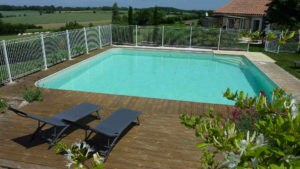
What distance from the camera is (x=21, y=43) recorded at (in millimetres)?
7980

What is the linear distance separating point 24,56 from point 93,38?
583 cm

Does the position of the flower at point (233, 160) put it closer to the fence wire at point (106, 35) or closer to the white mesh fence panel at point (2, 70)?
the white mesh fence panel at point (2, 70)

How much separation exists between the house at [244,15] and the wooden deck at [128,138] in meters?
18.7

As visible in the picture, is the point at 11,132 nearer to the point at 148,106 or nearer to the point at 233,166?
the point at 148,106

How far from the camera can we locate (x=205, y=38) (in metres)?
15.6

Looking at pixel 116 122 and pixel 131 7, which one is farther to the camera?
pixel 131 7

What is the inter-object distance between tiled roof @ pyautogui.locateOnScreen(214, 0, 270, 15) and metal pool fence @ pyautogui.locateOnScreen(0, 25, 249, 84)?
10520 millimetres

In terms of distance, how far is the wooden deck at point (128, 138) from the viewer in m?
3.62

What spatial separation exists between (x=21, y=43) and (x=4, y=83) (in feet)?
5.40

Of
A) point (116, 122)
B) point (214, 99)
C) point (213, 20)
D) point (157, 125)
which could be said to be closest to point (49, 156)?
point (116, 122)

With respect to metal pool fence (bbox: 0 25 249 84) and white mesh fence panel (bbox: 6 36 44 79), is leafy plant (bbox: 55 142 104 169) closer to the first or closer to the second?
metal pool fence (bbox: 0 25 249 84)

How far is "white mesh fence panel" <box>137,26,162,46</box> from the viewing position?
16.0 m

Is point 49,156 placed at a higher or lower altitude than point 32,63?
lower

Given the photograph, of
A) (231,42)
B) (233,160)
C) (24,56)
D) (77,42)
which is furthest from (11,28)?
(233,160)
